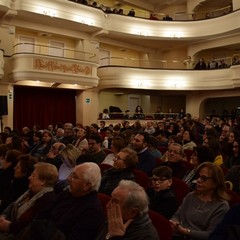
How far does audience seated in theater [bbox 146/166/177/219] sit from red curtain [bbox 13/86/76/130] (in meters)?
11.0

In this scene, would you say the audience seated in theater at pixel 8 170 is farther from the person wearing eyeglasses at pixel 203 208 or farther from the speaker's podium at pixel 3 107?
the speaker's podium at pixel 3 107

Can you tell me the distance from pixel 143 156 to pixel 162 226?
7.71ft

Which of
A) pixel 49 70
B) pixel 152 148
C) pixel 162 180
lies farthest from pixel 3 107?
pixel 162 180

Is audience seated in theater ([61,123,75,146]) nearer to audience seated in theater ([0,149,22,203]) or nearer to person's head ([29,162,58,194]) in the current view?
audience seated in theater ([0,149,22,203])

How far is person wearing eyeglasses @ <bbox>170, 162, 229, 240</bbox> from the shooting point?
2.53 m

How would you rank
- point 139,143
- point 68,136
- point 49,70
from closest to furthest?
1. point 139,143
2. point 68,136
3. point 49,70

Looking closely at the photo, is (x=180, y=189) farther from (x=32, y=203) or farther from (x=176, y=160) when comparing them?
(x=32, y=203)

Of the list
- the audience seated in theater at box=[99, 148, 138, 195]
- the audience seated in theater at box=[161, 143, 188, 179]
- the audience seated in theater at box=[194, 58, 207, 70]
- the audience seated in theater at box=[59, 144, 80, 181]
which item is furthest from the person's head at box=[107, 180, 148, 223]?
the audience seated in theater at box=[194, 58, 207, 70]

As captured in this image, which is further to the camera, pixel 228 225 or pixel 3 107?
pixel 3 107

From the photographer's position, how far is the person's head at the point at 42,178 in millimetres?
2980

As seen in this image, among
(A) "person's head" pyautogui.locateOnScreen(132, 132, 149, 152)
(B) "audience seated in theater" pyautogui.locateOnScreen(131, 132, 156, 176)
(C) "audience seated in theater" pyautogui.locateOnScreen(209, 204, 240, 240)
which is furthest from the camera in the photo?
(A) "person's head" pyautogui.locateOnScreen(132, 132, 149, 152)

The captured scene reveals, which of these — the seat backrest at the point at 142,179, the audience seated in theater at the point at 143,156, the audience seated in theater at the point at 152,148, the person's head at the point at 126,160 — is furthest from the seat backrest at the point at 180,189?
the audience seated in theater at the point at 152,148

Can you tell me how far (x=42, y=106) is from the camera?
1388 cm

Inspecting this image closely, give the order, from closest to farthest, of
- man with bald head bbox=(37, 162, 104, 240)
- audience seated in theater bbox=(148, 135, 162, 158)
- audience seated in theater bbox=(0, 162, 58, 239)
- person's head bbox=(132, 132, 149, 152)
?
man with bald head bbox=(37, 162, 104, 240) < audience seated in theater bbox=(0, 162, 58, 239) < person's head bbox=(132, 132, 149, 152) < audience seated in theater bbox=(148, 135, 162, 158)
